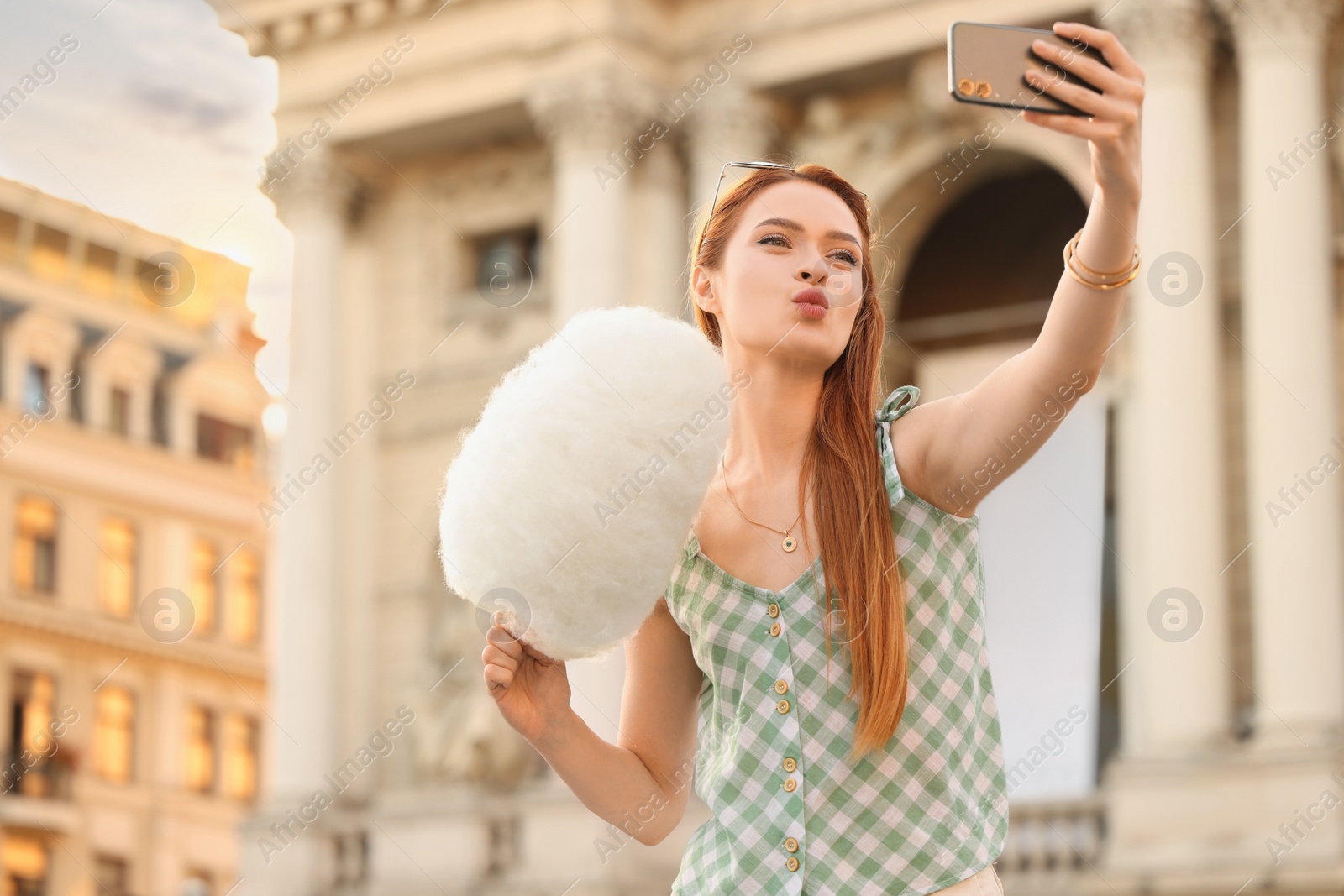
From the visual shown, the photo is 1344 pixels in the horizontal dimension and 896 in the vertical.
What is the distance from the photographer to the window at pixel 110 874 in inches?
1684

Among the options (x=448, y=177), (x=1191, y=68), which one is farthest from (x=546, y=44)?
(x=1191, y=68)

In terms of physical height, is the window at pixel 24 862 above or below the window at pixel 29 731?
below

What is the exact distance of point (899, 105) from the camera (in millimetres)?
22375

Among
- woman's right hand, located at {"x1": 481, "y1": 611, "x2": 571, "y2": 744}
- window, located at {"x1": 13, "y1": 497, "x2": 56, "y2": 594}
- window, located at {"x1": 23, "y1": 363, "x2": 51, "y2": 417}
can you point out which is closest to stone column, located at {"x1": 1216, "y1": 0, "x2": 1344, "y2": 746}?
woman's right hand, located at {"x1": 481, "y1": 611, "x2": 571, "y2": 744}

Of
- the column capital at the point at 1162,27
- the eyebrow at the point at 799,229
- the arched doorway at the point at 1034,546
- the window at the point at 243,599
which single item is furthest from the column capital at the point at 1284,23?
the window at the point at 243,599

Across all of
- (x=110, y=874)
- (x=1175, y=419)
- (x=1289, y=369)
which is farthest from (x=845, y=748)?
(x=110, y=874)

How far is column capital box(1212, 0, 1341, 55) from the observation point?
1923cm

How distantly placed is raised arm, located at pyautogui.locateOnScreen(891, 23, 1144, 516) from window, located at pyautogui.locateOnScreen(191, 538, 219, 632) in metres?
45.8

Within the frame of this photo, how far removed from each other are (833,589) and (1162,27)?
1740 cm

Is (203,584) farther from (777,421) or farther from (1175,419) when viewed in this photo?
(777,421)

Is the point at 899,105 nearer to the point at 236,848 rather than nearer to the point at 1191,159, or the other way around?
the point at 1191,159

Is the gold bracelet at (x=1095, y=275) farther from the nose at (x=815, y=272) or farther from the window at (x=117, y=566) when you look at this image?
the window at (x=117, y=566)

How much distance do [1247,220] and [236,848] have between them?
32.9 metres

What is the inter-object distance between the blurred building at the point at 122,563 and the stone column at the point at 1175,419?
958 inches
